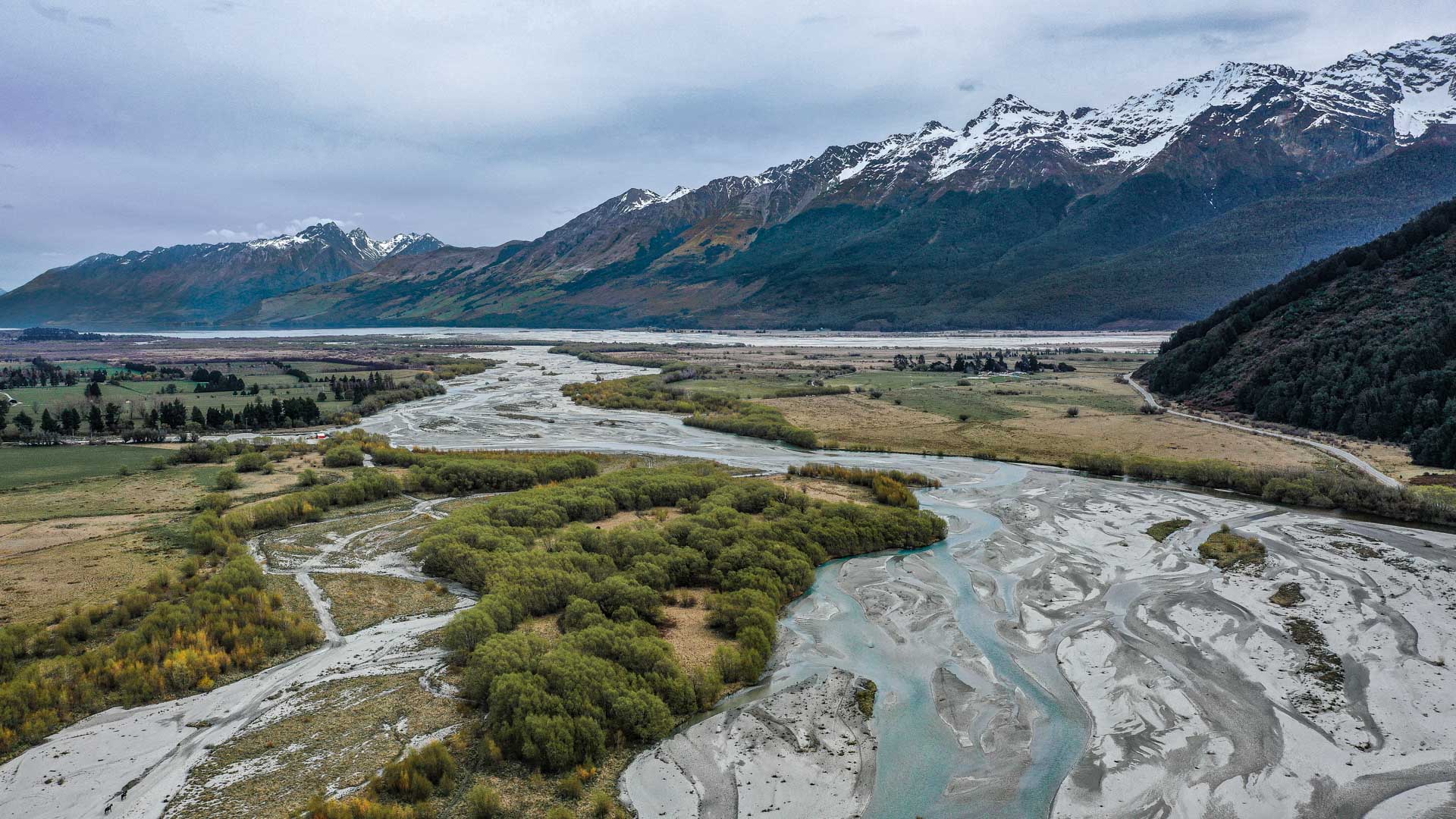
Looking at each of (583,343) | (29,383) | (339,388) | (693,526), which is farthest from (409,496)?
(583,343)

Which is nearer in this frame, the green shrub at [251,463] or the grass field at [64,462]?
the grass field at [64,462]

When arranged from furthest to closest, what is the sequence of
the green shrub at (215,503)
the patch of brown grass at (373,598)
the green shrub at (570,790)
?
the green shrub at (215,503) → the patch of brown grass at (373,598) → the green shrub at (570,790)

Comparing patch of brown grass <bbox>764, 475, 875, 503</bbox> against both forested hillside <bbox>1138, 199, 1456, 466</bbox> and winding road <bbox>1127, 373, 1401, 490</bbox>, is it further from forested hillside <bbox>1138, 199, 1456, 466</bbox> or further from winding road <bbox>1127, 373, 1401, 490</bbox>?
forested hillside <bbox>1138, 199, 1456, 466</bbox>

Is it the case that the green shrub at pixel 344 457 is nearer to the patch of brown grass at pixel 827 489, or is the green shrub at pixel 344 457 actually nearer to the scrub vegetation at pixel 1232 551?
the patch of brown grass at pixel 827 489

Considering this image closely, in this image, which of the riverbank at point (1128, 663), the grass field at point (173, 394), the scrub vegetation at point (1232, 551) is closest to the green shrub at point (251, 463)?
the grass field at point (173, 394)

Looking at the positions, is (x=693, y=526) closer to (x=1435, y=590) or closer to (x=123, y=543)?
(x=123, y=543)

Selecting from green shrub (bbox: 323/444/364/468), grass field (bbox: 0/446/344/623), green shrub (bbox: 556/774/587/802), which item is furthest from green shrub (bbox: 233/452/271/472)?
green shrub (bbox: 556/774/587/802)
